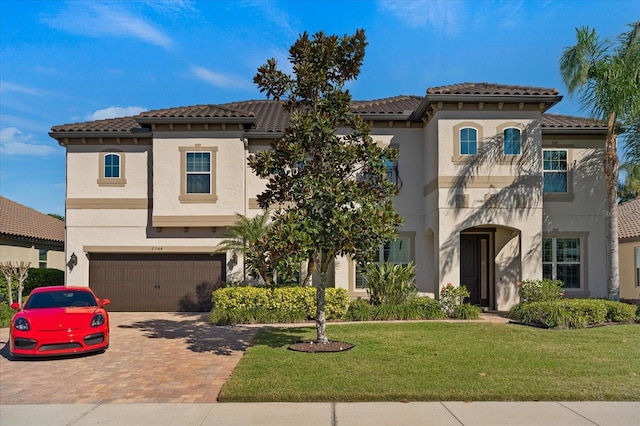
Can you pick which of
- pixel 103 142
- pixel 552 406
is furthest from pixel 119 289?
pixel 552 406

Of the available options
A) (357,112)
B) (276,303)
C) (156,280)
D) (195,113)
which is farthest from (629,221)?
→ (156,280)

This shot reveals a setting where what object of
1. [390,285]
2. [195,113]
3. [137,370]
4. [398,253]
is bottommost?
[137,370]

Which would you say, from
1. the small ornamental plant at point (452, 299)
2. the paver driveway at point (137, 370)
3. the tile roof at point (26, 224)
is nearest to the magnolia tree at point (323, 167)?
the paver driveway at point (137, 370)

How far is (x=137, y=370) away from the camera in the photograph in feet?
31.3

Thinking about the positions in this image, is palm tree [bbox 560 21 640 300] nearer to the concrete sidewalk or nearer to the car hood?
the concrete sidewalk

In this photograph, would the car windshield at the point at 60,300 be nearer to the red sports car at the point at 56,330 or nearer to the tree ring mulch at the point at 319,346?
the red sports car at the point at 56,330

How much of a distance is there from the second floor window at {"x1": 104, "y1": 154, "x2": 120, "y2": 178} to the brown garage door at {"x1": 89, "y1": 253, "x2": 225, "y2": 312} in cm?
284

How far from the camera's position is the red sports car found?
34.0 feet

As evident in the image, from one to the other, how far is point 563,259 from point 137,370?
1458 cm

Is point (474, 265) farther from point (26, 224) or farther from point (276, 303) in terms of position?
point (26, 224)

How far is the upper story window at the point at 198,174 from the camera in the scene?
1806 centimetres

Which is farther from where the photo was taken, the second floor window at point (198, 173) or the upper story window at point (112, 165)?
the upper story window at point (112, 165)

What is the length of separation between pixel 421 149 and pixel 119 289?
11795mm

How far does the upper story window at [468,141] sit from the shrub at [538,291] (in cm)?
438
